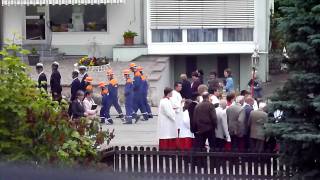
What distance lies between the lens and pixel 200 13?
37719mm

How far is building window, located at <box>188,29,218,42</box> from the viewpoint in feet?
124

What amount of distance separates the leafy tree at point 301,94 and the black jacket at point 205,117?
4.17m

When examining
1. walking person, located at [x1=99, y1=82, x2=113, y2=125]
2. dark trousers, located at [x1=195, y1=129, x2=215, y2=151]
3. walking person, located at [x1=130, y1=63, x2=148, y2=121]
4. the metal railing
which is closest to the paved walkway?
walking person, located at [x1=99, y1=82, x2=113, y2=125]

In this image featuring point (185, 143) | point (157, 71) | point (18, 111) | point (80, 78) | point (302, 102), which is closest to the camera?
point (18, 111)

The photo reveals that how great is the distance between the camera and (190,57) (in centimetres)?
3919

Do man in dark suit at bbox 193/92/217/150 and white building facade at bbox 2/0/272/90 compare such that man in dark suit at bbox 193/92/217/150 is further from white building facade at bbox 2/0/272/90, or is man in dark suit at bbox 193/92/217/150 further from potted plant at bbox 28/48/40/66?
white building facade at bbox 2/0/272/90

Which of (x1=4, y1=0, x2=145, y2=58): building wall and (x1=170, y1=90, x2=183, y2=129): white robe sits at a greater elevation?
(x1=4, y1=0, x2=145, y2=58): building wall

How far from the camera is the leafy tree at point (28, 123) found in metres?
8.91

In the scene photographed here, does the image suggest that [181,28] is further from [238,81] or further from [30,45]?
[30,45]

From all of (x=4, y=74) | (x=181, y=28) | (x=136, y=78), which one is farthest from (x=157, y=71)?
(x=4, y=74)

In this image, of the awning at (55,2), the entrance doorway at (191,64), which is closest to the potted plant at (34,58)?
the awning at (55,2)

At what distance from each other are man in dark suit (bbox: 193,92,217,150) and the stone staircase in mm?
21229

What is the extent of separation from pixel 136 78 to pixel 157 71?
329 inches

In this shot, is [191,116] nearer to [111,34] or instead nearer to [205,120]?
[205,120]
